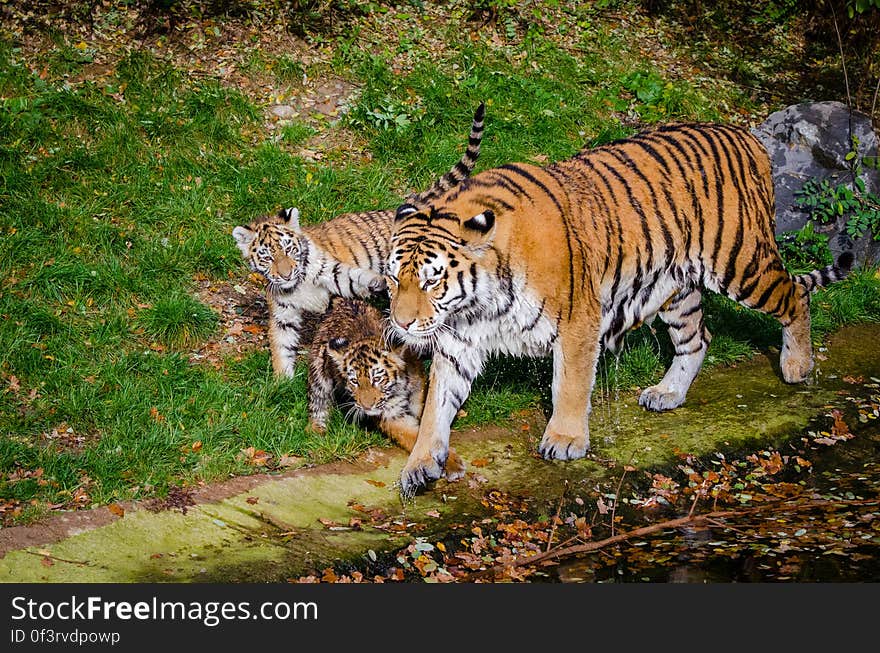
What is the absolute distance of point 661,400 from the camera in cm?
638

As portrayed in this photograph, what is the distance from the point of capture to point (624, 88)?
10367mm

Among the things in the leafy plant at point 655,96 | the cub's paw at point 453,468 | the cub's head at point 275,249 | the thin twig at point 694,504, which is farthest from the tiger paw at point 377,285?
the leafy plant at point 655,96

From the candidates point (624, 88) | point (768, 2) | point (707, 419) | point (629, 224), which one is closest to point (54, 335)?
point (629, 224)

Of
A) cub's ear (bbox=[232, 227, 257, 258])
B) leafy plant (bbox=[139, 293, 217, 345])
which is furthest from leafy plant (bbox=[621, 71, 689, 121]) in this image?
leafy plant (bbox=[139, 293, 217, 345])

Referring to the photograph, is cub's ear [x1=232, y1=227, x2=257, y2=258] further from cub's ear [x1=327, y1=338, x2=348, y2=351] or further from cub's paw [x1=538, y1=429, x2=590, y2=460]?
cub's paw [x1=538, y1=429, x2=590, y2=460]

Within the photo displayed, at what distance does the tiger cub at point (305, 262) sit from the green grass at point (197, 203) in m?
0.28

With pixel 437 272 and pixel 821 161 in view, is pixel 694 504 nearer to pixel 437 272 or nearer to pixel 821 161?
pixel 437 272

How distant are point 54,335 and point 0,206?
162 cm

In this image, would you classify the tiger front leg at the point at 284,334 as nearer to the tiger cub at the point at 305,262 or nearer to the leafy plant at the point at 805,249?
the tiger cub at the point at 305,262

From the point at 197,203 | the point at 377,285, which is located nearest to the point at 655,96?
the point at 377,285

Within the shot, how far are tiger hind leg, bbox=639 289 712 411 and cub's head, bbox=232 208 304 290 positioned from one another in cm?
246

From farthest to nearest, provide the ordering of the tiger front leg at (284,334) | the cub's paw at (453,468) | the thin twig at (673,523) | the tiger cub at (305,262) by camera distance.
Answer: the tiger cub at (305,262)
the tiger front leg at (284,334)
the cub's paw at (453,468)
the thin twig at (673,523)

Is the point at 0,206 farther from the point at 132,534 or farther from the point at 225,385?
the point at 132,534

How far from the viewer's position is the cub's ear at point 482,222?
16.5 feet
